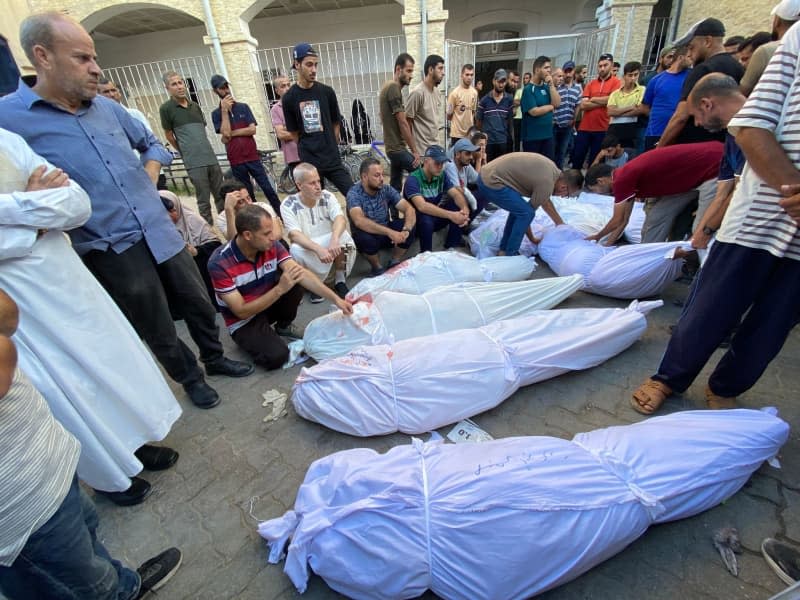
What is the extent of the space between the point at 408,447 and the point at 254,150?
4.49 meters

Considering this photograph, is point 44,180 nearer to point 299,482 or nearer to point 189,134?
point 299,482

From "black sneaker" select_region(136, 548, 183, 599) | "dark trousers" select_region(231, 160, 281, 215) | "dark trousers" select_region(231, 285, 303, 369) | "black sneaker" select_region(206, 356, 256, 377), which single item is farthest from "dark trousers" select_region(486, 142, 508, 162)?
"black sneaker" select_region(136, 548, 183, 599)

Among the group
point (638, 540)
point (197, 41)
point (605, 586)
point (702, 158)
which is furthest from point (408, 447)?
point (197, 41)

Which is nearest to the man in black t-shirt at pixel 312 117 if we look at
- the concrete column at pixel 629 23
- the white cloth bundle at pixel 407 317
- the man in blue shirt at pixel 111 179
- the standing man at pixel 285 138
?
the standing man at pixel 285 138

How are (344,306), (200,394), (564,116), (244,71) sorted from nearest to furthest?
(200,394)
(344,306)
(564,116)
(244,71)

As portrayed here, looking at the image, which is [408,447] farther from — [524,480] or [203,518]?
[203,518]

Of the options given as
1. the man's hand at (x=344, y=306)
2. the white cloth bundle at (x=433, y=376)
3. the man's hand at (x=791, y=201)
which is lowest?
the white cloth bundle at (x=433, y=376)

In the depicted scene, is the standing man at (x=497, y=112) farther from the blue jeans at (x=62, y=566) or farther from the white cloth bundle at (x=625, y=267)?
the blue jeans at (x=62, y=566)

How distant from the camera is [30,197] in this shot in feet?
4.09

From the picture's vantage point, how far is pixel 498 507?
118 centimetres

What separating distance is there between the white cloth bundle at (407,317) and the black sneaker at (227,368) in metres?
0.43

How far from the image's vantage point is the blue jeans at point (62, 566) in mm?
904

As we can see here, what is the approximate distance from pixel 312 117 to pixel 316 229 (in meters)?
1.27

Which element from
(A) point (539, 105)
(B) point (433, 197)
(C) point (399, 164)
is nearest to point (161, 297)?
(B) point (433, 197)
